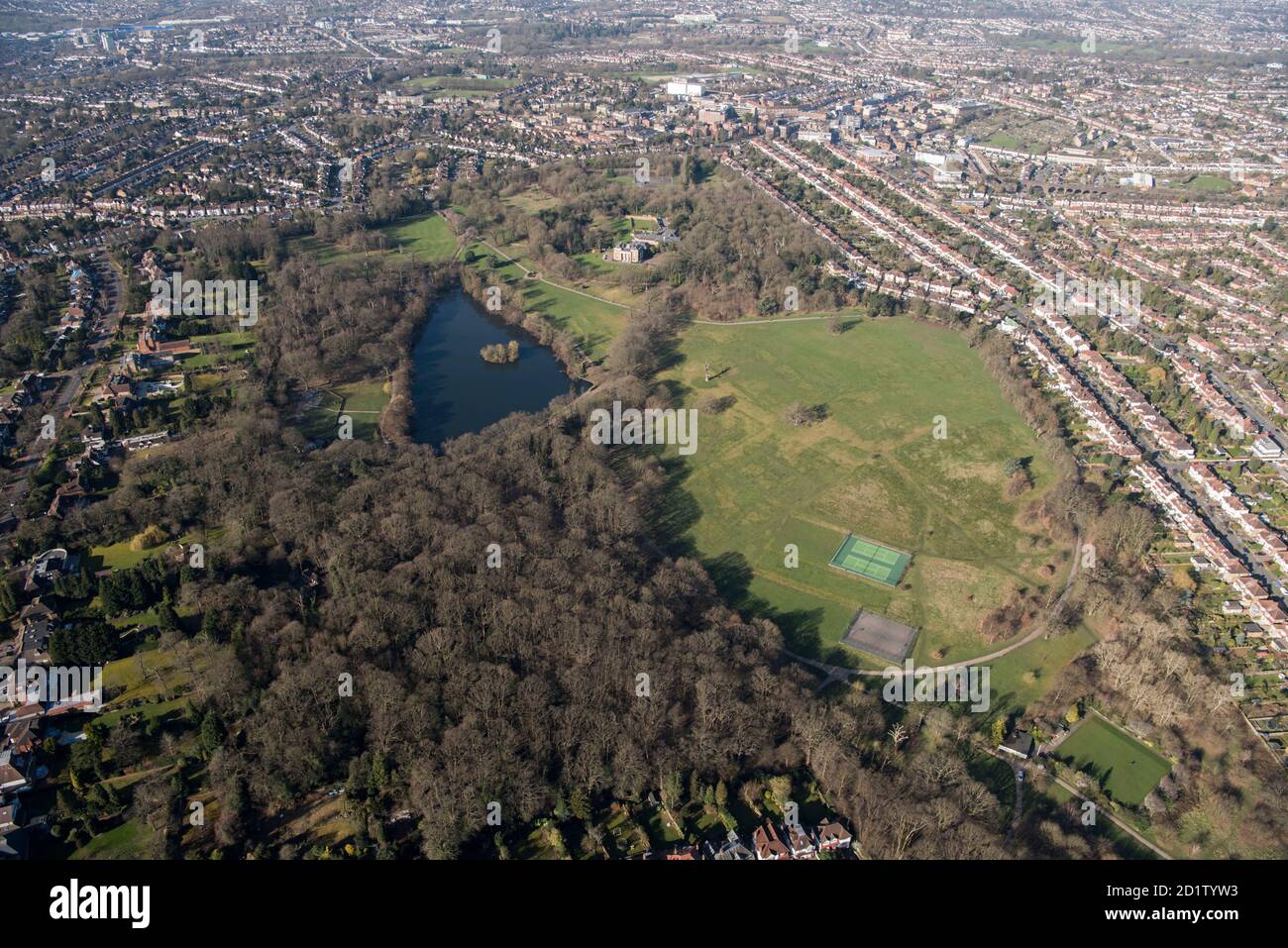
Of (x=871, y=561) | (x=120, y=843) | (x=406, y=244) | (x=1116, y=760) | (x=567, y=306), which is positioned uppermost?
(x=406, y=244)

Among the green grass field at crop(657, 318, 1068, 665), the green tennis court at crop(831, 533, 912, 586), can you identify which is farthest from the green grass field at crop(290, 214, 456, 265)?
the green tennis court at crop(831, 533, 912, 586)

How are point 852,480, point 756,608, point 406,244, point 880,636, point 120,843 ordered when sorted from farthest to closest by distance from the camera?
point 406,244
point 852,480
point 756,608
point 880,636
point 120,843

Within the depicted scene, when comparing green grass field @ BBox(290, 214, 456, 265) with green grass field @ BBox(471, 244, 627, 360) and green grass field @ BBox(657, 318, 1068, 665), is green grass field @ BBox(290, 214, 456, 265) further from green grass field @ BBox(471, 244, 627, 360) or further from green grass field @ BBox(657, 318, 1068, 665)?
green grass field @ BBox(657, 318, 1068, 665)

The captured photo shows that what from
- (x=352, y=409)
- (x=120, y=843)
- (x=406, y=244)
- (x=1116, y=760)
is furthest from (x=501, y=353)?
(x=1116, y=760)

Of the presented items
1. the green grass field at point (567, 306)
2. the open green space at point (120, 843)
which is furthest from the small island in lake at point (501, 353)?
the open green space at point (120, 843)

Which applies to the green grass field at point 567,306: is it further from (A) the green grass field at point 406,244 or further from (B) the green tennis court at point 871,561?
(B) the green tennis court at point 871,561

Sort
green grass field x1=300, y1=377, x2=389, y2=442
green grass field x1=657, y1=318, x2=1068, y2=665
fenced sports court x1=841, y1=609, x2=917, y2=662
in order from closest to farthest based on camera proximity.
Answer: fenced sports court x1=841, y1=609, x2=917, y2=662, green grass field x1=657, y1=318, x2=1068, y2=665, green grass field x1=300, y1=377, x2=389, y2=442

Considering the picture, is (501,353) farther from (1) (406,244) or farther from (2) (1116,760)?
(2) (1116,760)
